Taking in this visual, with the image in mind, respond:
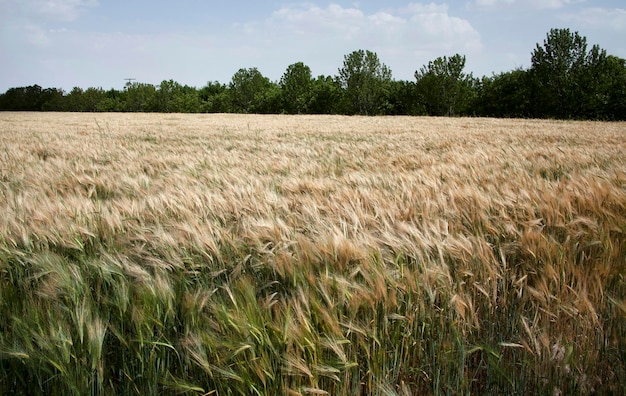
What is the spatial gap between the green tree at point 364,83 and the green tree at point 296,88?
758cm

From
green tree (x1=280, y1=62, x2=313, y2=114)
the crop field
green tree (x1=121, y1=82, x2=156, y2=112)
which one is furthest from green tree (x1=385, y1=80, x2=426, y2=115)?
the crop field

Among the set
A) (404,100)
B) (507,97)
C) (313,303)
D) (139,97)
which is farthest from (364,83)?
(313,303)

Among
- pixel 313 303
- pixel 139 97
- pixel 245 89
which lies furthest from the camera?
pixel 139 97

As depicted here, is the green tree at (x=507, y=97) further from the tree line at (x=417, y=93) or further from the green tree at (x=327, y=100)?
the green tree at (x=327, y=100)

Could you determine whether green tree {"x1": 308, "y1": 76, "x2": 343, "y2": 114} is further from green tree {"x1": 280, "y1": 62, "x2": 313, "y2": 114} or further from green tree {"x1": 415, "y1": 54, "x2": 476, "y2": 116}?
green tree {"x1": 415, "y1": 54, "x2": 476, "y2": 116}

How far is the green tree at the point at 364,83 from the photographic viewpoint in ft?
195

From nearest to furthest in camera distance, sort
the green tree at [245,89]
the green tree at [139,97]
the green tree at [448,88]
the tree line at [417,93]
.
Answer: the tree line at [417,93], the green tree at [448,88], the green tree at [245,89], the green tree at [139,97]

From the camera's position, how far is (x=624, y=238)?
1915mm

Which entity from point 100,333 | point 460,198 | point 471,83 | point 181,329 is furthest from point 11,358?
point 471,83

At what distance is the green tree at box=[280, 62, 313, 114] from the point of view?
64375 mm

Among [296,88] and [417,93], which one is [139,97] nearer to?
[296,88]

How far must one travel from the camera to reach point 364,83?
59281 millimetres

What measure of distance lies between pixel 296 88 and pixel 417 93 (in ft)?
67.8

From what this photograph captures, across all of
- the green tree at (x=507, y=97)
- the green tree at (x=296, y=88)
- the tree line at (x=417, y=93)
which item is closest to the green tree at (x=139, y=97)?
the tree line at (x=417, y=93)
